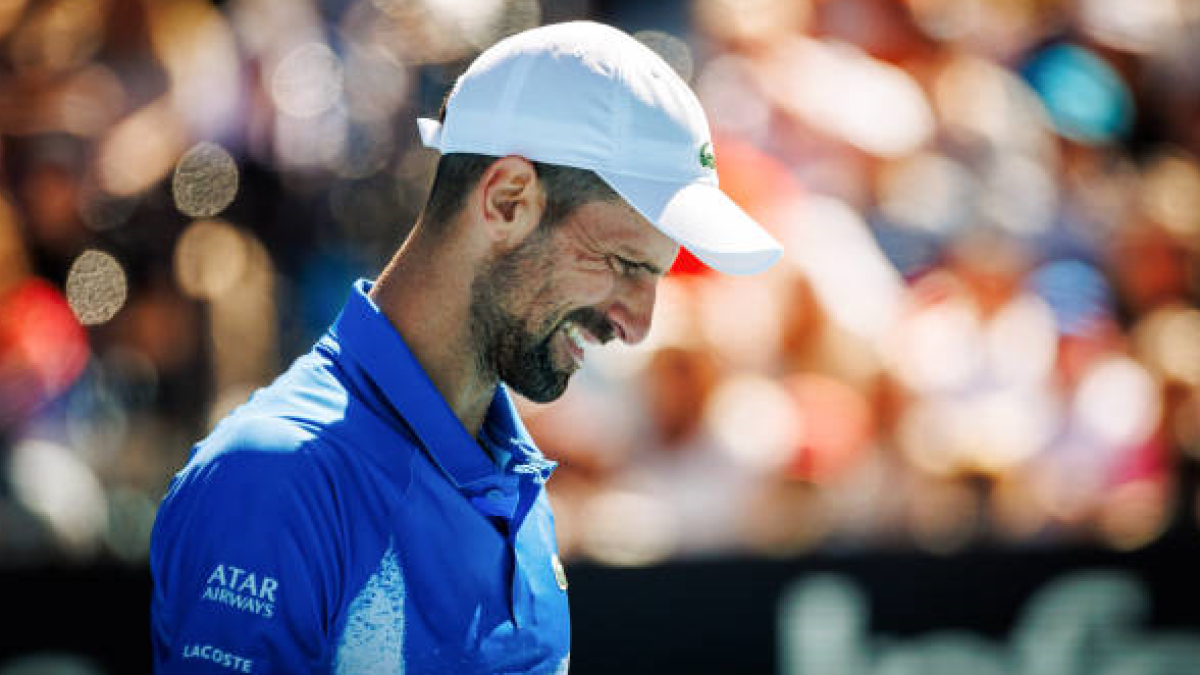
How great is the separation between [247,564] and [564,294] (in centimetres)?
46

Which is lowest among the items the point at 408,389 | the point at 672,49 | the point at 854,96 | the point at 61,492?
the point at 61,492

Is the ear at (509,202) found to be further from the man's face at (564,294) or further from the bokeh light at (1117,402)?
the bokeh light at (1117,402)

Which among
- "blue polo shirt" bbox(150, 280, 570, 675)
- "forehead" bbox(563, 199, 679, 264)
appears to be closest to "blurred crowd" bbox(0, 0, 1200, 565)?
"blue polo shirt" bbox(150, 280, 570, 675)

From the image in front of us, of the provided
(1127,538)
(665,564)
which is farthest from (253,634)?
(1127,538)

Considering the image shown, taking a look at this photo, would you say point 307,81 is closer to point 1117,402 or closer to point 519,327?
point 1117,402

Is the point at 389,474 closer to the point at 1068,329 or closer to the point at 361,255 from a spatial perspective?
the point at 361,255

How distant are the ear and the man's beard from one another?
2 centimetres

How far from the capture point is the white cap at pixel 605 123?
142 centimetres

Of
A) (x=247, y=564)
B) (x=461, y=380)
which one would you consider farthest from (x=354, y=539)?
(x=461, y=380)

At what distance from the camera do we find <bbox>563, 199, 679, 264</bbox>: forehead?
1462mm

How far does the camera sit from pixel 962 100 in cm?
497

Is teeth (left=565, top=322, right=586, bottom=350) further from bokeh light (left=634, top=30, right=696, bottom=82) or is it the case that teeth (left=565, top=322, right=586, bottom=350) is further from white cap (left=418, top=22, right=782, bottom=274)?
bokeh light (left=634, top=30, right=696, bottom=82)

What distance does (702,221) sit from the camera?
1460 mm

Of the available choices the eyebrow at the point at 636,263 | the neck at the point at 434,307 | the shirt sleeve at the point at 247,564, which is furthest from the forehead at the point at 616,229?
the shirt sleeve at the point at 247,564
